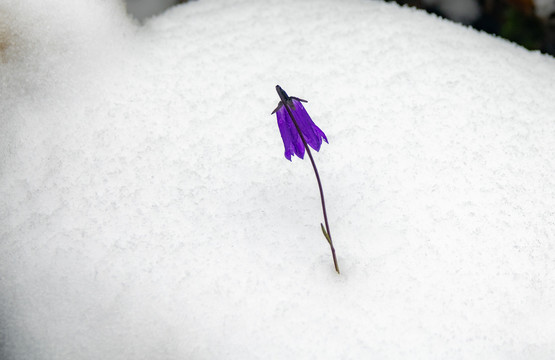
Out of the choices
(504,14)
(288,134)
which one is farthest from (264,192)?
(504,14)

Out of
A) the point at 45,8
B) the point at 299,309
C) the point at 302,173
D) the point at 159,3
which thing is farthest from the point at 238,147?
the point at 159,3

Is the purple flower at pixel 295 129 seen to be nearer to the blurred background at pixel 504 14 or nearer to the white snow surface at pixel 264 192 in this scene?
the white snow surface at pixel 264 192

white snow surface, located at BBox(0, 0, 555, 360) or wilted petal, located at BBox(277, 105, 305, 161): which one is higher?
wilted petal, located at BBox(277, 105, 305, 161)

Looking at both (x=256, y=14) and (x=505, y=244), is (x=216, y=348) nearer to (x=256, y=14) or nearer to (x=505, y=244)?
(x=505, y=244)

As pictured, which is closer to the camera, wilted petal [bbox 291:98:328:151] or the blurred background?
wilted petal [bbox 291:98:328:151]

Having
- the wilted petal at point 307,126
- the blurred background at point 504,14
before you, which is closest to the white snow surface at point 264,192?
the wilted petal at point 307,126

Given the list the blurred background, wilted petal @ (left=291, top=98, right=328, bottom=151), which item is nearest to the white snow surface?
wilted petal @ (left=291, top=98, right=328, bottom=151)

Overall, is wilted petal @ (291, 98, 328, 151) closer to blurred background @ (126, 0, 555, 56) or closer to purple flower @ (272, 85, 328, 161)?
purple flower @ (272, 85, 328, 161)
